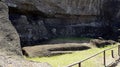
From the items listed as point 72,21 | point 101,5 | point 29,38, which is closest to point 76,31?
point 72,21

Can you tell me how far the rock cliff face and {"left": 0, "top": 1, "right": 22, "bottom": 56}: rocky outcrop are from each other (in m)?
9.06

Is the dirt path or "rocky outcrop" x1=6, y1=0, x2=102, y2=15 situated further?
"rocky outcrop" x1=6, y1=0, x2=102, y2=15

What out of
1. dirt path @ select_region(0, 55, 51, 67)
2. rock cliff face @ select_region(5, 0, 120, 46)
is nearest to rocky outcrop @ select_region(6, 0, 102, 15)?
rock cliff face @ select_region(5, 0, 120, 46)

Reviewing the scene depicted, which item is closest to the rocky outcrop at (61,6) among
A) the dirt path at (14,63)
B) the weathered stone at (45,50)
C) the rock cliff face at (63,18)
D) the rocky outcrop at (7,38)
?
the rock cliff face at (63,18)

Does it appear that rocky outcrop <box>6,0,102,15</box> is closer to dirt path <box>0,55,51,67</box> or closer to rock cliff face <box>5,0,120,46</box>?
rock cliff face <box>5,0,120,46</box>

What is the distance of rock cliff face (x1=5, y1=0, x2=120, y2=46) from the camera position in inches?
805

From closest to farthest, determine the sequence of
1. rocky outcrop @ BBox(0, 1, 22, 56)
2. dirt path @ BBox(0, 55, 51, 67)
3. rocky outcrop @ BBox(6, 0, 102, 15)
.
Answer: dirt path @ BBox(0, 55, 51, 67), rocky outcrop @ BBox(0, 1, 22, 56), rocky outcrop @ BBox(6, 0, 102, 15)

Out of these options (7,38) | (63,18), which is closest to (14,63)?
(7,38)

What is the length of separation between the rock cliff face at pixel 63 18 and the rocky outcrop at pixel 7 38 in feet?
29.7

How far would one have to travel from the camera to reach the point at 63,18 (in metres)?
25.0

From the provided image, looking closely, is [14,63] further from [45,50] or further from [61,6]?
[61,6]

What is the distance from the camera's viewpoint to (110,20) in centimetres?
2830

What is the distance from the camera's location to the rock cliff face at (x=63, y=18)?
20453mm

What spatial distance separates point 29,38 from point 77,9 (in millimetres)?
7620
